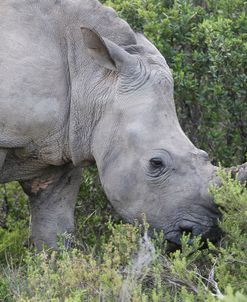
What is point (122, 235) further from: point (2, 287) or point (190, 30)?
point (190, 30)

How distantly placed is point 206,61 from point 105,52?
5.56ft

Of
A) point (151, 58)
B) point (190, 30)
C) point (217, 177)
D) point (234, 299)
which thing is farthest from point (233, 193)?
point (190, 30)

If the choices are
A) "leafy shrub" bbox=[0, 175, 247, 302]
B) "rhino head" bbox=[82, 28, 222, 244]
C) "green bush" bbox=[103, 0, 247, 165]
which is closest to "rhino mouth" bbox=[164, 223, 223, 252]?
"rhino head" bbox=[82, 28, 222, 244]

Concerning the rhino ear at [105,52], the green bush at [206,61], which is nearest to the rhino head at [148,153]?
the rhino ear at [105,52]

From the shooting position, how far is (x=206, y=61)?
28.6ft

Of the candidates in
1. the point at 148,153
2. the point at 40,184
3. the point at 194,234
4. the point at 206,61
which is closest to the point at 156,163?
the point at 148,153

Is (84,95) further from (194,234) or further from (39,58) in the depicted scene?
(194,234)

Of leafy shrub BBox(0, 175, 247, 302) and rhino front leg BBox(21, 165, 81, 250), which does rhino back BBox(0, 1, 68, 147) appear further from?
leafy shrub BBox(0, 175, 247, 302)

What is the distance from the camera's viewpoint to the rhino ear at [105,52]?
718cm

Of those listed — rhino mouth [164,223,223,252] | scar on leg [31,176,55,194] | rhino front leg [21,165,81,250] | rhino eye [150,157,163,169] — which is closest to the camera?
rhino mouth [164,223,223,252]

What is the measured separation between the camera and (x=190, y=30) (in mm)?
8844

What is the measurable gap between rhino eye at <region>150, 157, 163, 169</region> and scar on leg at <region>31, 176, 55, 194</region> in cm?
121

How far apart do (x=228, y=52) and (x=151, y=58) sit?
1212 millimetres

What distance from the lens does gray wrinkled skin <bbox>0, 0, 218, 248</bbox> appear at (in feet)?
23.0
